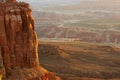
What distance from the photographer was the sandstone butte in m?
32.7

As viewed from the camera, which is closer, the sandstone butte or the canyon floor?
the sandstone butte

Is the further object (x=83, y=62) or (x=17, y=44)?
(x=83, y=62)

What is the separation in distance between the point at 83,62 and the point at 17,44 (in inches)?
1899

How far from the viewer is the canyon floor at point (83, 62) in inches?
2673

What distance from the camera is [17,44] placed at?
110 feet

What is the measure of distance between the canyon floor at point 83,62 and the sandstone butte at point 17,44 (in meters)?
25.5

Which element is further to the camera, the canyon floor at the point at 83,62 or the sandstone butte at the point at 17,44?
the canyon floor at the point at 83,62

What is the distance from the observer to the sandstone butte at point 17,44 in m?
32.7

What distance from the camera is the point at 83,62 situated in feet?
265

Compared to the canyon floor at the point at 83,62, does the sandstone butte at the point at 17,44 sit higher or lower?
higher

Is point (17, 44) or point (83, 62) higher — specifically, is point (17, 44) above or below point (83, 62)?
above

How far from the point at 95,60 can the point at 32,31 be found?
170 ft

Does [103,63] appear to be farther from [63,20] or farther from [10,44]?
[63,20]

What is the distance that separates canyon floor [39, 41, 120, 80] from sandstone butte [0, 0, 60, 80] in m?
25.5
